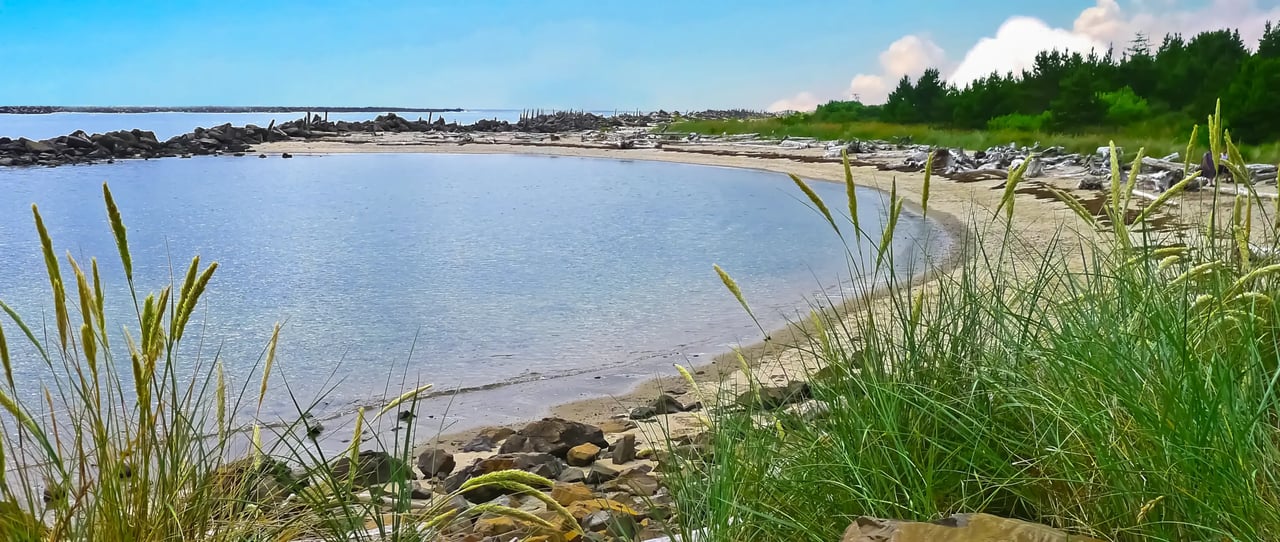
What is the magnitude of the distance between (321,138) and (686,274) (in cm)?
4647

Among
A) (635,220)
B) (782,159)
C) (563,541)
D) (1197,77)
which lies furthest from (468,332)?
(1197,77)

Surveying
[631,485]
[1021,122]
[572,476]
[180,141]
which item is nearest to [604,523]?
[631,485]

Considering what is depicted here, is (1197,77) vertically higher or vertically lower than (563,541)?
higher

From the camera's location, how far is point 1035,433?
205 cm

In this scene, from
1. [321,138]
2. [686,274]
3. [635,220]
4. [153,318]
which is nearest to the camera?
[153,318]

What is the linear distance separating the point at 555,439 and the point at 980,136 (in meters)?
24.9

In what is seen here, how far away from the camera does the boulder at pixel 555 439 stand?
182 inches

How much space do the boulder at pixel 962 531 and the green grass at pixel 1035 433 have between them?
0.36 feet

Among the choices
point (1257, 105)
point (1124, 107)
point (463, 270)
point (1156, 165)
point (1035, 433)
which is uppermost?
point (1124, 107)

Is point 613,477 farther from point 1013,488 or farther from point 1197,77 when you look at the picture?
point 1197,77

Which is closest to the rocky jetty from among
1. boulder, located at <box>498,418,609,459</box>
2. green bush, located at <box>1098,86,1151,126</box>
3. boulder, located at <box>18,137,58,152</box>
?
boulder, located at <box>18,137,58,152</box>

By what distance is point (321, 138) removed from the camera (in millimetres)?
53656

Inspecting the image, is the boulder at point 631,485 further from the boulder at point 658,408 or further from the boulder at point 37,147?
the boulder at point 37,147

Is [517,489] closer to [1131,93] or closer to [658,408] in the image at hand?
[658,408]
